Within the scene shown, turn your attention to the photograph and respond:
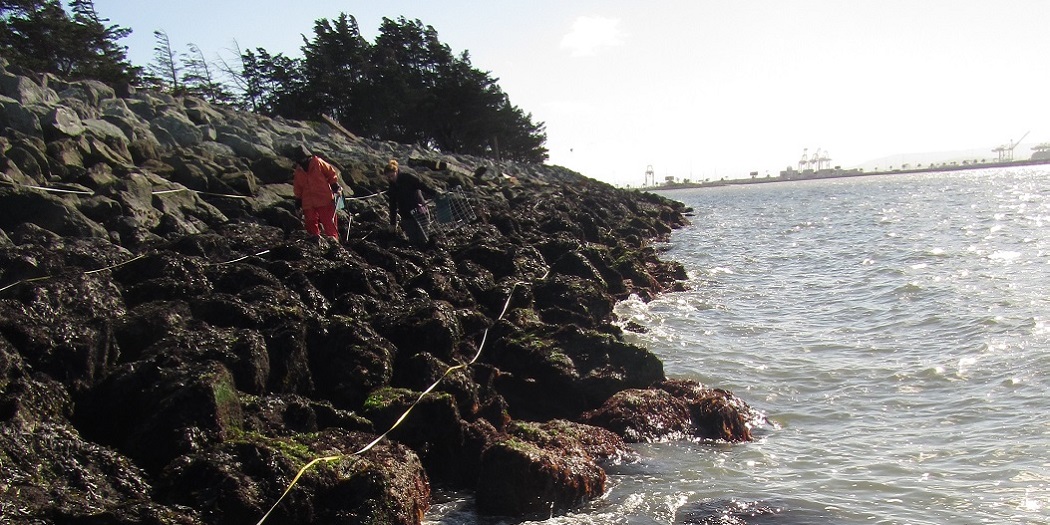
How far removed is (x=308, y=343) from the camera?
6.83 meters

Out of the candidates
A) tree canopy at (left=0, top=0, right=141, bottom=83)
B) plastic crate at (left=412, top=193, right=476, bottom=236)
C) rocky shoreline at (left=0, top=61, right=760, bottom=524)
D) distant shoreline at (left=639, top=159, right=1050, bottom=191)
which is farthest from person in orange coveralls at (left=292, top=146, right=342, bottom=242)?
distant shoreline at (left=639, top=159, right=1050, bottom=191)

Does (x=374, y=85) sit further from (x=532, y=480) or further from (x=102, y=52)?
(x=532, y=480)

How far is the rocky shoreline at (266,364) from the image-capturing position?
4664mm

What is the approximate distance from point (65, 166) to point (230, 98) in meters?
43.4

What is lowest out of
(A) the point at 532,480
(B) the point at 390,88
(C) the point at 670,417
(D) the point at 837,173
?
Result: (C) the point at 670,417

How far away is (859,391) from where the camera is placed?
348 inches

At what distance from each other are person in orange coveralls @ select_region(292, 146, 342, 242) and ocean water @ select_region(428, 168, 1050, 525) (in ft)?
16.8

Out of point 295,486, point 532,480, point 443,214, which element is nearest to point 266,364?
point 295,486

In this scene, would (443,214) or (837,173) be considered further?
(837,173)

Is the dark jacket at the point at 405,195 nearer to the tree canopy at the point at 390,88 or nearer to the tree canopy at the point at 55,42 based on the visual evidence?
the tree canopy at the point at 55,42

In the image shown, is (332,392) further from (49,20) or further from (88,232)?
(49,20)

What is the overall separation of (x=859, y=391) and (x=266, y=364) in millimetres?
6522

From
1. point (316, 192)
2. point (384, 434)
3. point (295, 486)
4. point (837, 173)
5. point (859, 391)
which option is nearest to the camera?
point (295, 486)

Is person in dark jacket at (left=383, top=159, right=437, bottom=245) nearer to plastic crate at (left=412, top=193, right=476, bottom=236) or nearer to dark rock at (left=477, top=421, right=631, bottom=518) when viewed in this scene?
plastic crate at (left=412, top=193, right=476, bottom=236)
